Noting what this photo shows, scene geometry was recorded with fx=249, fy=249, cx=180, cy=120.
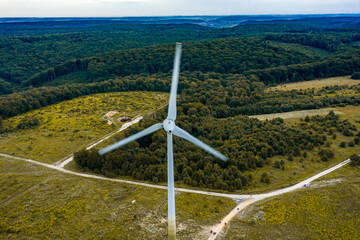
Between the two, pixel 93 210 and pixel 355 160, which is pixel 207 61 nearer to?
pixel 355 160

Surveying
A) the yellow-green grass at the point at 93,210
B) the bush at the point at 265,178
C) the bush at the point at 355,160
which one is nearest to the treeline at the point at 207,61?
the bush at the point at 355,160

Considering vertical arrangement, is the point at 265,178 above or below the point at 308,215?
above

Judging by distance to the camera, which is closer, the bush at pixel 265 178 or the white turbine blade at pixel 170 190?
the white turbine blade at pixel 170 190

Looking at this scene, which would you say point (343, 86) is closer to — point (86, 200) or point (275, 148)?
point (275, 148)

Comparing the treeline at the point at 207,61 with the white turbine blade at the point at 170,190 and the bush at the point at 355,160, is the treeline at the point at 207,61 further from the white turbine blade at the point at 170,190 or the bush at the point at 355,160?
the white turbine blade at the point at 170,190

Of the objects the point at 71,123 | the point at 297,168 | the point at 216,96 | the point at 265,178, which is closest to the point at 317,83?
the point at 216,96
